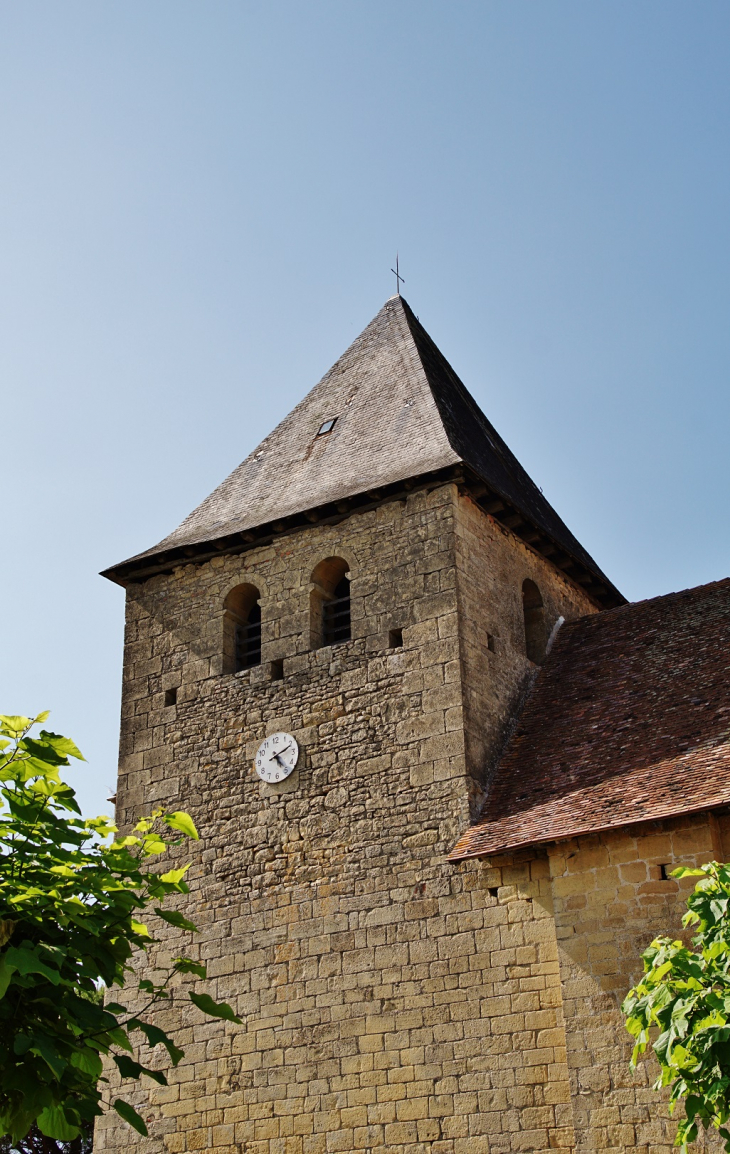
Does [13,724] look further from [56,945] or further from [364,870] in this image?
[364,870]

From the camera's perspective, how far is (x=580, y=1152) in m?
9.40

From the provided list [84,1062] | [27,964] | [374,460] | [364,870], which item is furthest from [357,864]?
[27,964]

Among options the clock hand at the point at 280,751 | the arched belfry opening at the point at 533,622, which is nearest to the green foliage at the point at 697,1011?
the clock hand at the point at 280,751

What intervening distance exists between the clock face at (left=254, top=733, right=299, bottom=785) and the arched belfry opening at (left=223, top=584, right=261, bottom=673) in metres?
1.06

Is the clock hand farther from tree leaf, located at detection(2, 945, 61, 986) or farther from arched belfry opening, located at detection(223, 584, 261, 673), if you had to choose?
tree leaf, located at detection(2, 945, 61, 986)

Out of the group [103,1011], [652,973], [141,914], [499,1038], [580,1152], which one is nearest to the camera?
Result: [103,1011]

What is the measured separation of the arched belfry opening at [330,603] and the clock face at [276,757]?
41.4 inches

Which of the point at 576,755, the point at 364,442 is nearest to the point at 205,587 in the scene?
the point at 364,442

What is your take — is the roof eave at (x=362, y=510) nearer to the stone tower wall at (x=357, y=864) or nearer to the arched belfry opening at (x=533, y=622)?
the stone tower wall at (x=357, y=864)

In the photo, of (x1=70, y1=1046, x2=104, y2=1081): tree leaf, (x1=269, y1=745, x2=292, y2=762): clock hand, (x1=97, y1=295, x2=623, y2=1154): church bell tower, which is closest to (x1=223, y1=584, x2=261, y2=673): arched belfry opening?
(x1=97, y1=295, x2=623, y2=1154): church bell tower

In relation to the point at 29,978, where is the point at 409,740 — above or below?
above

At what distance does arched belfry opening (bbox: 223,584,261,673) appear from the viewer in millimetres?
13727

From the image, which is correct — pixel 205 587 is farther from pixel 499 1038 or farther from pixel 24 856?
pixel 24 856

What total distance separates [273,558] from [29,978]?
8.21 metres
